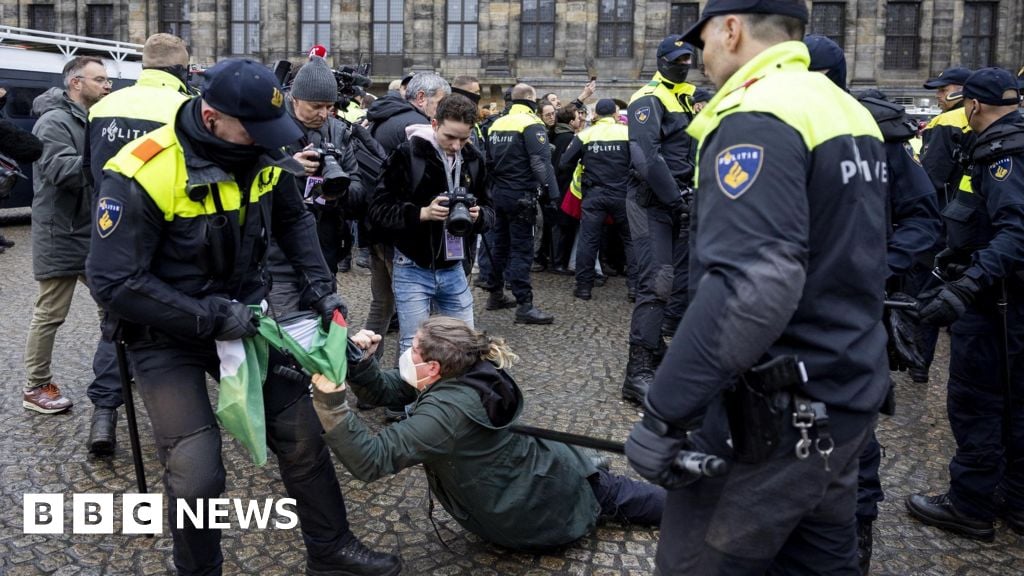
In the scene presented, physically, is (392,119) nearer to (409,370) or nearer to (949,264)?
(409,370)

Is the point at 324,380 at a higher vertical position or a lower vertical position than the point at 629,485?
higher

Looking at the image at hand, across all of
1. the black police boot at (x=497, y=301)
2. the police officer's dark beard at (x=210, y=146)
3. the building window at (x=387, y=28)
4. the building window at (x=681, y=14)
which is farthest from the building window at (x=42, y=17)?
the police officer's dark beard at (x=210, y=146)

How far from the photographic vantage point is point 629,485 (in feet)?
13.3

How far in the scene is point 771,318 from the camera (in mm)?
2025

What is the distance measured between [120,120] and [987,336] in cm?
443

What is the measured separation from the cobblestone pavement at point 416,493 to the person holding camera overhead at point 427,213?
907 mm

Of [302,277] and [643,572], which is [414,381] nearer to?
[302,277]

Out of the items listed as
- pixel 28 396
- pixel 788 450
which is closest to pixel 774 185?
pixel 788 450

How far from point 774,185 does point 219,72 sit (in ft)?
6.19

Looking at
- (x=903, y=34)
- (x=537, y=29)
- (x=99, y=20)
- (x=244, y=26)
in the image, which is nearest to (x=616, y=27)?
(x=537, y=29)

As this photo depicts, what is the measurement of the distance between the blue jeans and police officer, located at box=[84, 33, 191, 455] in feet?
5.02

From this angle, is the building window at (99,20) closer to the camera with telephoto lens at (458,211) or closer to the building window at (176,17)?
the building window at (176,17)

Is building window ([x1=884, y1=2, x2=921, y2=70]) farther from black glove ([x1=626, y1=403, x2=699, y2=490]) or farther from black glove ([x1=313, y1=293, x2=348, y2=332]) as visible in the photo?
black glove ([x1=626, y1=403, x2=699, y2=490])

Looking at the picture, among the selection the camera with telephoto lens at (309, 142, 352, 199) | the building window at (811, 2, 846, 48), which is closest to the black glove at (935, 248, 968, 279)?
the camera with telephoto lens at (309, 142, 352, 199)
